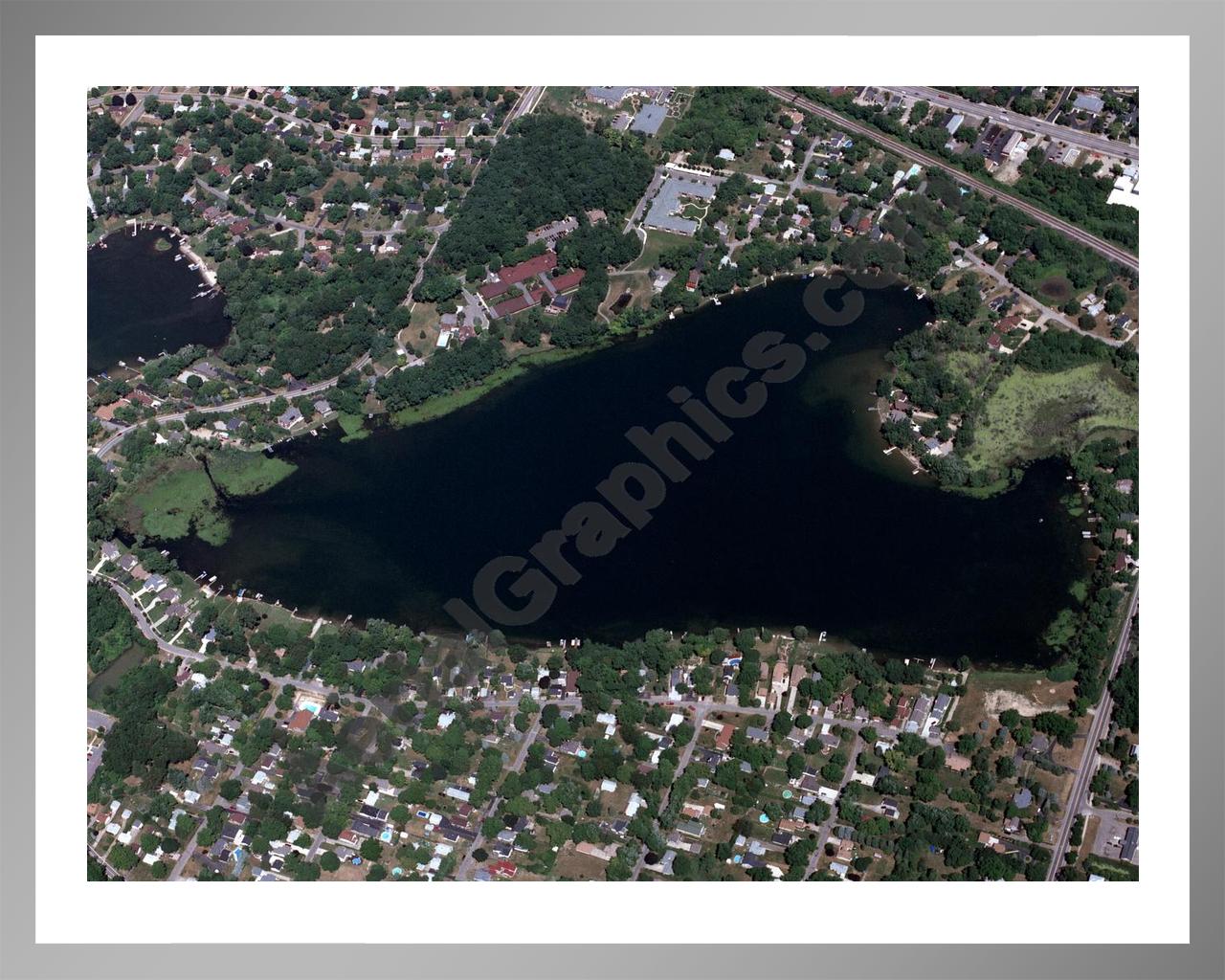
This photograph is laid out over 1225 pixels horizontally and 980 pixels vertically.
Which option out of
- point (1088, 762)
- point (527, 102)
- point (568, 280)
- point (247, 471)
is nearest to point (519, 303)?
point (568, 280)

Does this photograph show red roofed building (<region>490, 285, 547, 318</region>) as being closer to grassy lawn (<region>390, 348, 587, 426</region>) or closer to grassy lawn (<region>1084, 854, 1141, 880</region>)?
grassy lawn (<region>390, 348, 587, 426</region>)

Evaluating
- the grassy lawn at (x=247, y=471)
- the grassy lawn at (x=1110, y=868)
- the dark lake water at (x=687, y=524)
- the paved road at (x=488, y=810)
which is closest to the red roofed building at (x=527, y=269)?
the dark lake water at (x=687, y=524)

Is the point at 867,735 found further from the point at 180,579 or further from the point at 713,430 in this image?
the point at 180,579

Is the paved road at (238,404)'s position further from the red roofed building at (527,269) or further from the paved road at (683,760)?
the paved road at (683,760)

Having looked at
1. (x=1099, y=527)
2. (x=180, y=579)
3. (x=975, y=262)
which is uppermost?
(x=975, y=262)

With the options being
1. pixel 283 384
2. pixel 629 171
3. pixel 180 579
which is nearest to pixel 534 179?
pixel 629 171

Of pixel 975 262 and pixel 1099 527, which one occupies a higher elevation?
pixel 975 262

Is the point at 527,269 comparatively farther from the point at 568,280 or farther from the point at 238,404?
the point at 238,404
